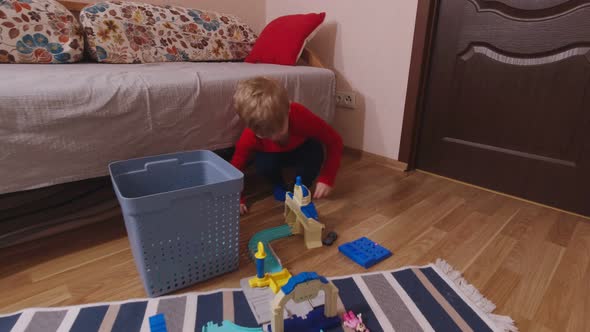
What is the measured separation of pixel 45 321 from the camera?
691 millimetres

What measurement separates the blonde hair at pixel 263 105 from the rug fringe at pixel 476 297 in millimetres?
570

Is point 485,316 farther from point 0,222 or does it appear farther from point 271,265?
point 0,222

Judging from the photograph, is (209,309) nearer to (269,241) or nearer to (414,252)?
(269,241)

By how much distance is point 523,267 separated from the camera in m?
0.91

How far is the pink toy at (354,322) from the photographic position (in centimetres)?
68

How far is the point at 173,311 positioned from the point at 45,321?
242 millimetres

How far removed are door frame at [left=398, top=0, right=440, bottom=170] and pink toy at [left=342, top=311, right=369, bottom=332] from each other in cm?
98

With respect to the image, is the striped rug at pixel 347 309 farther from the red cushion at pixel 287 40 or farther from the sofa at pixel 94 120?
the red cushion at pixel 287 40

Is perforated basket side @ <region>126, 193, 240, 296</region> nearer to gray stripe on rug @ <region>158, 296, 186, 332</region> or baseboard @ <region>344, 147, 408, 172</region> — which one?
gray stripe on rug @ <region>158, 296, 186, 332</region>

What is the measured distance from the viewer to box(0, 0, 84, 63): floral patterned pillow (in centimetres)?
113

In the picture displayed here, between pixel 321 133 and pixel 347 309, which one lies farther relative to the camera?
pixel 321 133

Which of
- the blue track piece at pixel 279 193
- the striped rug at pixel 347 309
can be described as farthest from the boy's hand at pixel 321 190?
the striped rug at pixel 347 309

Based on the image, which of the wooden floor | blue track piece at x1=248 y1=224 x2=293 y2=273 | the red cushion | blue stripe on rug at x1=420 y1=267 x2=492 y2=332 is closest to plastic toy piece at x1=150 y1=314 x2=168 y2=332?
the wooden floor

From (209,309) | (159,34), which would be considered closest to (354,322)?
(209,309)
